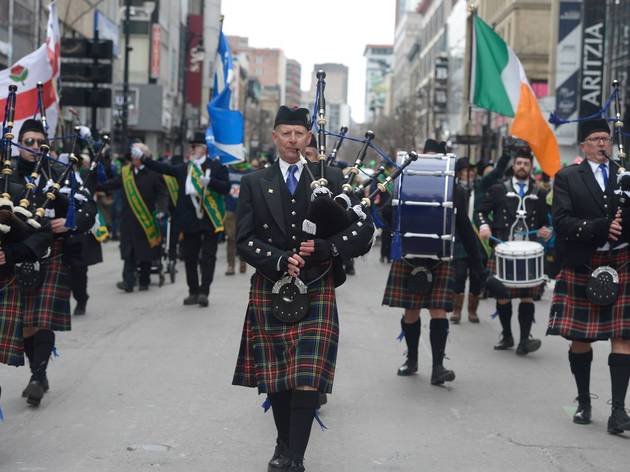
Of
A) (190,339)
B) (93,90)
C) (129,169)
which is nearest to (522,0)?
(93,90)

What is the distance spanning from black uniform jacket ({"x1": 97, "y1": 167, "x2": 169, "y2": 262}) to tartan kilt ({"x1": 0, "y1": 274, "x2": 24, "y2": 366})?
8.18 metres

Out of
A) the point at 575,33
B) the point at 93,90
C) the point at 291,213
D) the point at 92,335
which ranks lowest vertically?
the point at 92,335

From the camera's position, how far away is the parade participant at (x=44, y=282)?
23.5 ft

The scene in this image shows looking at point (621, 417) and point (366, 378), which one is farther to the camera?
point (366, 378)

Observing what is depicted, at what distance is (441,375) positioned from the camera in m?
8.51

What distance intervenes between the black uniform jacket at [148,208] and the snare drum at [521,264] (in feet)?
19.8

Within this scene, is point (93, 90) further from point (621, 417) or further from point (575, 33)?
point (575, 33)

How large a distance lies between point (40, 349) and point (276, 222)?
2.47 m

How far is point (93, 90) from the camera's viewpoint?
796 inches

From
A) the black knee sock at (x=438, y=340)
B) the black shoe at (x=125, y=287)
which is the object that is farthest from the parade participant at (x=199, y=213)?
the black knee sock at (x=438, y=340)

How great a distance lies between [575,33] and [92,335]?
2971cm

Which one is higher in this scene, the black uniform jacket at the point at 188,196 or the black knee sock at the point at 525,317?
the black uniform jacket at the point at 188,196

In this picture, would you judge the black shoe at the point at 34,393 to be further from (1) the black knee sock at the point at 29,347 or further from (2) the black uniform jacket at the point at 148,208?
(2) the black uniform jacket at the point at 148,208

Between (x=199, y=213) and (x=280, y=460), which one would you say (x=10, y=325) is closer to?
(x=280, y=460)
